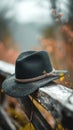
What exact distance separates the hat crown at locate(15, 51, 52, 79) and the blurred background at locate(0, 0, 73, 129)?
0.20 meters

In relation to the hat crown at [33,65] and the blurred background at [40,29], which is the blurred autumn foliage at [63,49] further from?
the hat crown at [33,65]

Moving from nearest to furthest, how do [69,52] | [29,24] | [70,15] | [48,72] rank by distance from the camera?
[48,72] → [69,52] → [70,15] → [29,24]

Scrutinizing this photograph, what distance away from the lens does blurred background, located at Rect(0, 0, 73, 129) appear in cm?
548

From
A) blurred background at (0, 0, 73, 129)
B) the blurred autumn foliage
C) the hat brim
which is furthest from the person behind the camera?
blurred background at (0, 0, 73, 129)

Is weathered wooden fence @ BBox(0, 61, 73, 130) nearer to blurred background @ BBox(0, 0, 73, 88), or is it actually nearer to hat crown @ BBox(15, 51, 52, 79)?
hat crown @ BBox(15, 51, 52, 79)

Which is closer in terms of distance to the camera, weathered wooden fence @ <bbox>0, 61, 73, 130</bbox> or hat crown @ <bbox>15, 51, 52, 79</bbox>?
weathered wooden fence @ <bbox>0, 61, 73, 130</bbox>

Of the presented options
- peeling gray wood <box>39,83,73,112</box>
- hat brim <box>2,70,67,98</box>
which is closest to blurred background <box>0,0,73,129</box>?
hat brim <box>2,70,67,98</box>

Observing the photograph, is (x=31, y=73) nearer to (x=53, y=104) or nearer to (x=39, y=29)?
(x=53, y=104)

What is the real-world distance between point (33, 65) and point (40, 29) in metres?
5.45

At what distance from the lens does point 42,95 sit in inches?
138

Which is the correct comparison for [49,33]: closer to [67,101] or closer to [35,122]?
[35,122]

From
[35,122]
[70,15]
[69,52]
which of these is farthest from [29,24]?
[35,122]

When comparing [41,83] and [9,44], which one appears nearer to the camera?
[41,83]

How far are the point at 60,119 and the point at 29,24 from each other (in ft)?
26.8
